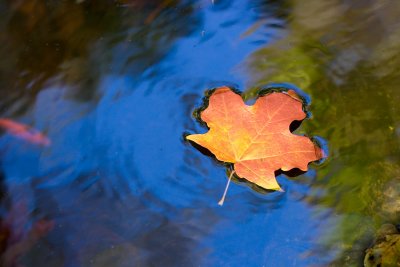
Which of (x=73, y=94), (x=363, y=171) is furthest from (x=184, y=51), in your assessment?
(x=363, y=171)

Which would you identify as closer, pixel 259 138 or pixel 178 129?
pixel 259 138

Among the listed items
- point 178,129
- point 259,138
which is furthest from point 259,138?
point 178,129

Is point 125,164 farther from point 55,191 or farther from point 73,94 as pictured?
point 73,94

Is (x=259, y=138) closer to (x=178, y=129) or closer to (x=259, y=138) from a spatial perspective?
(x=259, y=138)
